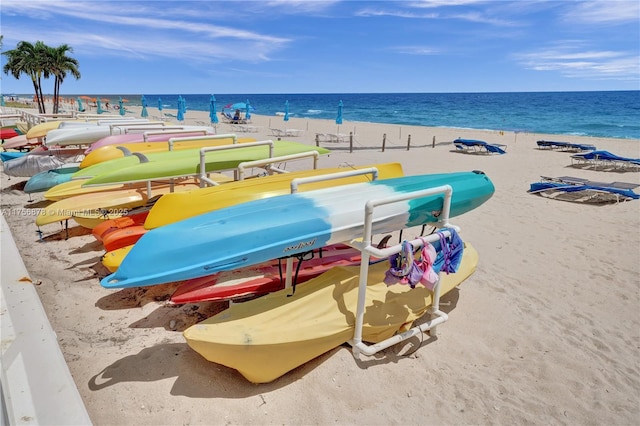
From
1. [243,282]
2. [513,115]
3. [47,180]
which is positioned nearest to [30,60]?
[47,180]

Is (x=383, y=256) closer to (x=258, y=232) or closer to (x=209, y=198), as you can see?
(x=258, y=232)

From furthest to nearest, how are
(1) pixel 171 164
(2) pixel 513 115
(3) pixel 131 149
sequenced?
1. (2) pixel 513 115
2. (3) pixel 131 149
3. (1) pixel 171 164

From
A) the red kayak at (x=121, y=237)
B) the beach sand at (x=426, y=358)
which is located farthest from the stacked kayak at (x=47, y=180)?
the red kayak at (x=121, y=237)

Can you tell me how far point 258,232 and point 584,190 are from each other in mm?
10916

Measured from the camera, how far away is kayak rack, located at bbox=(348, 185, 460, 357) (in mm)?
3580

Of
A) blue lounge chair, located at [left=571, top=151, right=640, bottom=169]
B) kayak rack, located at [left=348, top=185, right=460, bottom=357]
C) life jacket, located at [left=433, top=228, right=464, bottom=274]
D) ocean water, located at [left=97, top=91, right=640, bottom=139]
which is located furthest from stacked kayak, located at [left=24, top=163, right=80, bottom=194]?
ocean water, located at [left=97, top=91, right=640, bottom=139]

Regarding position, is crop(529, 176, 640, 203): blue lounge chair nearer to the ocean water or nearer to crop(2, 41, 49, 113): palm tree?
the ocean water

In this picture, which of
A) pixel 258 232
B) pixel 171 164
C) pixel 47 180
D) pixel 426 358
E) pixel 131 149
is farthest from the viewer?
pixel 47 180

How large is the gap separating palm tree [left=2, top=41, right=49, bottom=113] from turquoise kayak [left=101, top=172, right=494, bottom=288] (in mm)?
30982

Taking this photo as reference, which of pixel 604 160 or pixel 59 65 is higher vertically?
pixel 59 65

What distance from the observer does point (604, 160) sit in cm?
1623

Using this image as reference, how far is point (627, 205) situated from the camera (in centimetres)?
1003

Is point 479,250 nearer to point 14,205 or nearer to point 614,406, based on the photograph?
point 614,406

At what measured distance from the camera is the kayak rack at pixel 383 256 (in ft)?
11.7
